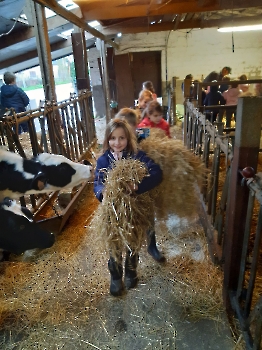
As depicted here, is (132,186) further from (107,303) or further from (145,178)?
(107,303)

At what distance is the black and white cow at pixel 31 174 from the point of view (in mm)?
2791

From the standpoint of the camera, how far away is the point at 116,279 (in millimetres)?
2393

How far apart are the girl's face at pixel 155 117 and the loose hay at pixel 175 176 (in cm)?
106

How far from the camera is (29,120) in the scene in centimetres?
331

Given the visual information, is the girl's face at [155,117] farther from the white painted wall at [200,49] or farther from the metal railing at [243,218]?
the white painted wall at [200,49]

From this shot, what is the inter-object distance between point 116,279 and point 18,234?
37.3 inches

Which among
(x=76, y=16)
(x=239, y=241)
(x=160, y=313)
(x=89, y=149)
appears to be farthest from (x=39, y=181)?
(x=76, y=16)

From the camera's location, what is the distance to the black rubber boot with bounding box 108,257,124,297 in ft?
7.71

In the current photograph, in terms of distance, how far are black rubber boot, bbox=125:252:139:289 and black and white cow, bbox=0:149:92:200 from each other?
1.10m

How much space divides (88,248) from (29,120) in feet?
5.15

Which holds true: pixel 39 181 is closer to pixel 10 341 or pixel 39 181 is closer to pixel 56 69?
pixel 10 341

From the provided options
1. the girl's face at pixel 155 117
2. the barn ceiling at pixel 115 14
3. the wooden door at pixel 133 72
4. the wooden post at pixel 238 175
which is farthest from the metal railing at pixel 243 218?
the wooden door at pixel 133 72

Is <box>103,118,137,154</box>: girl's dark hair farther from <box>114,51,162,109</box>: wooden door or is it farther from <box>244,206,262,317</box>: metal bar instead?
<box>114,51,162,109</box>: wooden door

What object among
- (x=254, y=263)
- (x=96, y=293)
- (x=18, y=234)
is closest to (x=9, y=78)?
(x=18, y=234)
